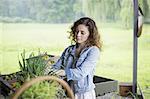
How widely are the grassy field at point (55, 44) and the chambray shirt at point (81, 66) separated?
9.74 ft

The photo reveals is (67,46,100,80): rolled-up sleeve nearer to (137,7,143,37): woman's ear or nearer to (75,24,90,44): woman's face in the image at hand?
(75,24,90,44): woman's face

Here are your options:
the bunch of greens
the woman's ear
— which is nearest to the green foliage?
the bunch of greens

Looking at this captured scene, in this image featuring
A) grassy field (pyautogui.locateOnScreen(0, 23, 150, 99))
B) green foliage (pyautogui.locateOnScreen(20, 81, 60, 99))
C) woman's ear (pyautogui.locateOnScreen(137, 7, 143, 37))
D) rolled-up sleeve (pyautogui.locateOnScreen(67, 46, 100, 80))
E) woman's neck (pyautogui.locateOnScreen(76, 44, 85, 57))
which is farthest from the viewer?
grassy field (pyautogui.locateOnScreen(0, 23, 150, 99))

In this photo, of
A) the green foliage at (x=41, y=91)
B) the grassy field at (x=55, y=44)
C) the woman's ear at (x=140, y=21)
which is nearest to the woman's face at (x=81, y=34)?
the green foliage at (x=41, y=91)

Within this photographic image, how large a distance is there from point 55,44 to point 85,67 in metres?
3.53

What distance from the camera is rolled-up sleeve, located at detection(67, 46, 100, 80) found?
2010mm

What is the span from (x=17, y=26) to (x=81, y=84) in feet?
11.4

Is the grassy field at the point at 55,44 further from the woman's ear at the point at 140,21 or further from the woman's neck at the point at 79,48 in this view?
the woman's neck at the point at 79,48

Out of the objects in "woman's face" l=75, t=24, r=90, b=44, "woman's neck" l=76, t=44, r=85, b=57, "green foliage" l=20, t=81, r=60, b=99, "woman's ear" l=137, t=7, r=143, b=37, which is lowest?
"green foliage" l=20, t=81, r=60, b=99

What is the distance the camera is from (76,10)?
5.57m

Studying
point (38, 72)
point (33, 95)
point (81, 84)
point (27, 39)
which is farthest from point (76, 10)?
point (33, 95)

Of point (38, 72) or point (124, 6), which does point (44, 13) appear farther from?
point (38, 72)

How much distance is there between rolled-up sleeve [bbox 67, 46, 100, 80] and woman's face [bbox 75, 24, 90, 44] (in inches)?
3.9

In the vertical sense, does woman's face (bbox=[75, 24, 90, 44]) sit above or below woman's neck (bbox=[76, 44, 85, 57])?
above
